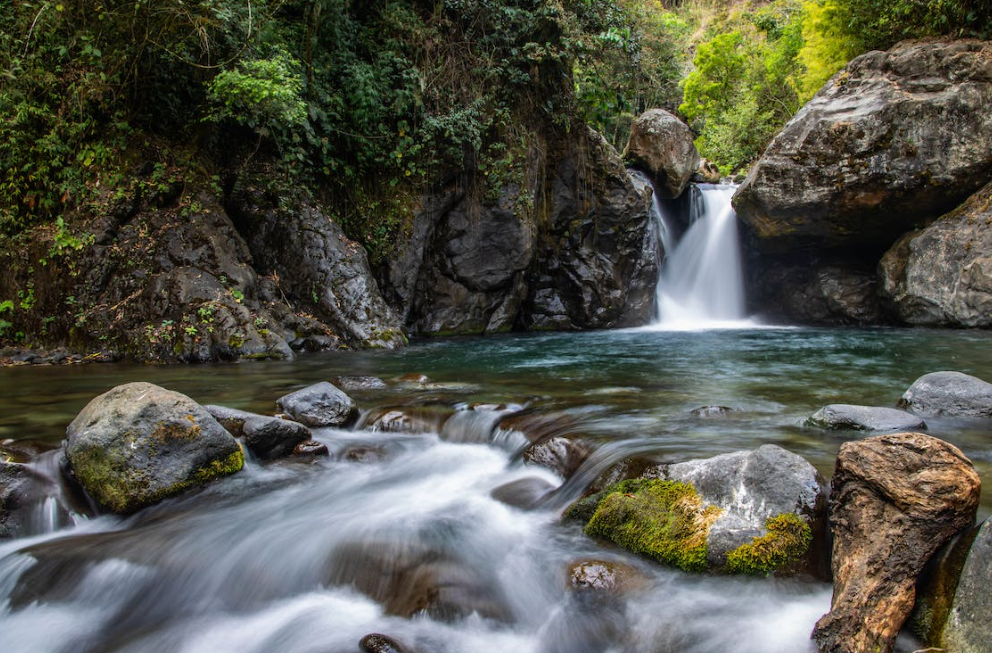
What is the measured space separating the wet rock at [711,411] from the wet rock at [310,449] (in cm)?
328

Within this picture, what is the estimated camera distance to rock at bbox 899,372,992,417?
16.7 ft

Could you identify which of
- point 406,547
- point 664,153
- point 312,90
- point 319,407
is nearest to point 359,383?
point 319,407

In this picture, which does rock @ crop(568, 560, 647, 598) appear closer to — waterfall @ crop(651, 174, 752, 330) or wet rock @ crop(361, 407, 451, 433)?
wet rock @ crop(361, 407, 451, 433)

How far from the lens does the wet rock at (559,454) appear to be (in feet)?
14.9

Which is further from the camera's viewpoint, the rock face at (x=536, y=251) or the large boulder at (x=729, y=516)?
the rock face at (x=536, y=251)

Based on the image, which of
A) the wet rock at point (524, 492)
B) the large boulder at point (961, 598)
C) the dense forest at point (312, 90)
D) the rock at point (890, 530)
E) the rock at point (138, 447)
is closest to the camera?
the large boulder at point (961, 598)

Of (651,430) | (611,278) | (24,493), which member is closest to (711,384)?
(651,430)

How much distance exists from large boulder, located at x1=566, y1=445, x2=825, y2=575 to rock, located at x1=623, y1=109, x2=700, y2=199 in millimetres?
14349

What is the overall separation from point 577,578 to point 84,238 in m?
9.11

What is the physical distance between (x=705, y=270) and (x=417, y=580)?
15.2 meters

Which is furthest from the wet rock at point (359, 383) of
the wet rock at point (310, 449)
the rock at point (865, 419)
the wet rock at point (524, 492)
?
the rock at point (865, 419)

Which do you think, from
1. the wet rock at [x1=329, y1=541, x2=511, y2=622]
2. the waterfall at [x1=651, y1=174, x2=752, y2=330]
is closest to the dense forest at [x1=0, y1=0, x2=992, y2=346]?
the waterfall at [x1=651, y1=174, x2=752, y2=330]

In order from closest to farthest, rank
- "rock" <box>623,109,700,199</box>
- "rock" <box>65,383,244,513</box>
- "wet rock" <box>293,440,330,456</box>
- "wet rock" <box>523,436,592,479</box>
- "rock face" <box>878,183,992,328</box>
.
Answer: "rock" <box>65,383,244,513</box>, "wet rock" <box>523,436,592,479</box>, "wet rock" <box>293,440,330,456</box>, "rock face" <box>878,183,992,328</box>, "rock" <box>623,109,700,199</box>

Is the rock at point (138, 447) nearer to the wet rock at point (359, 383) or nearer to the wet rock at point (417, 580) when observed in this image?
the wet rock at point (417, 580)
